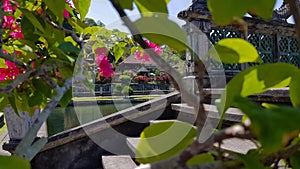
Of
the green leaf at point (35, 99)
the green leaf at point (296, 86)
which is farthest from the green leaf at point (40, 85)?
the green leaf at point (296, 86)

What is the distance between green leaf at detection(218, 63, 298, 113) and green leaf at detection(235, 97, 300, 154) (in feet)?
0.25

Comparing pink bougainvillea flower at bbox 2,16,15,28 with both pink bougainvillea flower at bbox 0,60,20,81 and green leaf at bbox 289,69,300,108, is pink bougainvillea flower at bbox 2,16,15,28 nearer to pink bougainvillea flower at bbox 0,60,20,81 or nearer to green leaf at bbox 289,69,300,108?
pink bougainvillea flower at bbox 0,60,20,81

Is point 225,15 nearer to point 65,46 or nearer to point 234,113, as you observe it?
point 65,46

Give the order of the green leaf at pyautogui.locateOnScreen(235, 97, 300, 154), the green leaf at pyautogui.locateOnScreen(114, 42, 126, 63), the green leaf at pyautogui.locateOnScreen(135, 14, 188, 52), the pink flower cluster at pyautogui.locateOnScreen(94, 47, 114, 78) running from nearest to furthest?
the green leaf at pyautogui.locateOnScreen(235, 97, 300, 154), the green leaf at pyautogui.locateOnScreen(135, 14, 188, 52), the green leaf at pyautogui.locateOnScreen(114, 42, 126, 63), the pink flower cluster at pyautogui.locateOnScreen(94, 47, 114, 78)

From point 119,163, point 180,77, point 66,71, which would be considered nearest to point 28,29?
point 66,71

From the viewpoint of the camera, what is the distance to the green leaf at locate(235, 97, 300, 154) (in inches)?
5.4

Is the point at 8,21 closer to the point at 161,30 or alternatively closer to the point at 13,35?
the point at 13,35

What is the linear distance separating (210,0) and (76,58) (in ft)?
1.24

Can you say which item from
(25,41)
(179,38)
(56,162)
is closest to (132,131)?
(56,162)

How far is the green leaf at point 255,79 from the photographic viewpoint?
232mm

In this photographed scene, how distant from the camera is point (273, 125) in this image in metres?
0.14

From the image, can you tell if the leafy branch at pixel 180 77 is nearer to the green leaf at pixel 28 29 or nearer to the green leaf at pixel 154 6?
the green leaf at pixel 154 6

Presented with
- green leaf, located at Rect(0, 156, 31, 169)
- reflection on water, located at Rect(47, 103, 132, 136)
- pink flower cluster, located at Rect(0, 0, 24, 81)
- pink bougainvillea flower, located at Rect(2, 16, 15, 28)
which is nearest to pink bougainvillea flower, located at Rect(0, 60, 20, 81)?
pink flower cluster, located at Rect(0, 0, 24, 81)

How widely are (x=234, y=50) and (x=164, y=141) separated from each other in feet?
0.35
